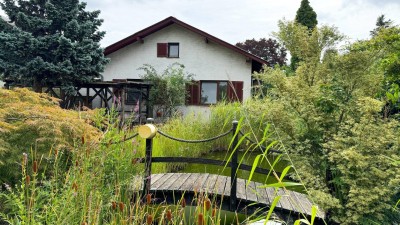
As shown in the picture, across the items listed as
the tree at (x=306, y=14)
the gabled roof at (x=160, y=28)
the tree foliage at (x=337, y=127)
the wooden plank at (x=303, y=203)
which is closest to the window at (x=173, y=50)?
the gabled roof at (x=160, y=28)

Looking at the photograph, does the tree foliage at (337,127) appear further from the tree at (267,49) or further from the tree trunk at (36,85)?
the tree at (267,49)

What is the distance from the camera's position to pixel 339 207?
2.84 meters

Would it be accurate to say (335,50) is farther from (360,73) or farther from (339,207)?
(339,207)

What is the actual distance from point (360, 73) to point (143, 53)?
12827 millimetres

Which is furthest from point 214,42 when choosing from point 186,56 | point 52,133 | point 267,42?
point 267,42

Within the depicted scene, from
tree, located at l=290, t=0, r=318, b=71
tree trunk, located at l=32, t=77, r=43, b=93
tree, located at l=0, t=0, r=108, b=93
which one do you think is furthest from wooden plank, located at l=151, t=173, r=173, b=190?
tree, located at l=290, t=0, r=318, b=71

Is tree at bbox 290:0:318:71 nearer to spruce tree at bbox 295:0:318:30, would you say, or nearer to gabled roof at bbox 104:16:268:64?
spruce tree at bbox 295:0:318:30

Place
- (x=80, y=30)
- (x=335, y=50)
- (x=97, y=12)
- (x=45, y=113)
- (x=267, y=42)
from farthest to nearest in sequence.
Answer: (x=267, y=42), (x=97, y=12), (x=80, y=30), (x=335, y=50), (x=45, y=113)

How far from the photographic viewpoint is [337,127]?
10.9ft

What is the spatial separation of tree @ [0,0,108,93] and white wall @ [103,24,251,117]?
2534 millimetres

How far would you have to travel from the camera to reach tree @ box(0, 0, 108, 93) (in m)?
11.4

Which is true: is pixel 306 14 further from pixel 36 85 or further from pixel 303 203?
pixel 303 203

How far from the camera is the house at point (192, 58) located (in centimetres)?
1439

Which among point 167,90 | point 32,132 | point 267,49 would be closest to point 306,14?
point 167,90
